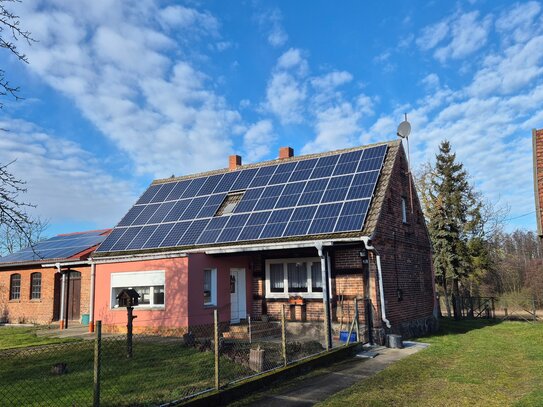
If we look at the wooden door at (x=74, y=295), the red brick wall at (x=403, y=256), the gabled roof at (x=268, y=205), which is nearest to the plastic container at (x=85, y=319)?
the wooden door at (x=74, y=295)

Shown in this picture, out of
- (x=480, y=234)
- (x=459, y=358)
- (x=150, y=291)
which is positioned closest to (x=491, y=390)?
(x=459, y=358)

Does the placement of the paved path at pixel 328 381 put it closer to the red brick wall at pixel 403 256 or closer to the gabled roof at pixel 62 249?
the red brick wall at pixel 403 256

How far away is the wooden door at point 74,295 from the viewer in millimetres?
22578

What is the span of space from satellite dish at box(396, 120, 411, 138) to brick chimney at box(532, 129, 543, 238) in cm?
539

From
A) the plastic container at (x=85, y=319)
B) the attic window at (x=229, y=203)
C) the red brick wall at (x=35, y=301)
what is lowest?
the plastic container at (x=85, y=319)

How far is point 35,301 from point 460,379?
21881 mm

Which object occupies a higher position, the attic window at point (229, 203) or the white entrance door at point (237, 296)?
the attic window at point (229, 203)

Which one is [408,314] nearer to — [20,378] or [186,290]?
[186,290]

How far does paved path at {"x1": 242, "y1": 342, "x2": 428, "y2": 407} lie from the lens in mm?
8008

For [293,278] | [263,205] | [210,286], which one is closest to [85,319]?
[210,286]

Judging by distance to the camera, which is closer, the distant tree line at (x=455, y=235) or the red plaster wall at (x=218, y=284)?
the red plaster wall at (x=218, y=284)

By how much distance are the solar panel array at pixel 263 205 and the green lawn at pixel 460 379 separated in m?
4.69

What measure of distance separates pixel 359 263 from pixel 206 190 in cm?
873

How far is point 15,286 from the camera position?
81.1 feet
